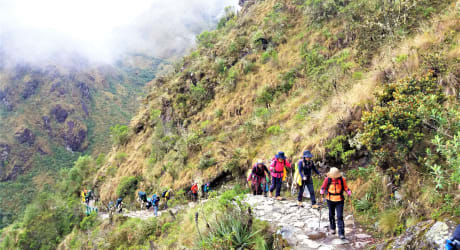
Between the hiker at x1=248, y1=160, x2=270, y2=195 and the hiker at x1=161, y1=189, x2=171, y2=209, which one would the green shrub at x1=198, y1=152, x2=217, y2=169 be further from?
the hiker at x1=248, y1=160, x2=270, y2=195

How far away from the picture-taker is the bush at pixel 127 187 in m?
19.7

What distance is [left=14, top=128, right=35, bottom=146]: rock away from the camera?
112 metres

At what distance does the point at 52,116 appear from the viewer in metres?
126

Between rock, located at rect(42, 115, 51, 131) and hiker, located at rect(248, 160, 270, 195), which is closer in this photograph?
hiker, located at rect(248, 160, 270, 195)

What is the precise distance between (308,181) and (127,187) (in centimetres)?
1660

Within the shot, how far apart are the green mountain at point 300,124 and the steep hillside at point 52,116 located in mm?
77750

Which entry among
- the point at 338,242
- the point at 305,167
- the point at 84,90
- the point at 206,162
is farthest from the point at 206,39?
the point at 84,90

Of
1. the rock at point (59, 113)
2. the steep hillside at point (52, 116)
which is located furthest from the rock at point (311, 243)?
the rock at point (59, 113)

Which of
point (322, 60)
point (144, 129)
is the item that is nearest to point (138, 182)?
point (144, 129)

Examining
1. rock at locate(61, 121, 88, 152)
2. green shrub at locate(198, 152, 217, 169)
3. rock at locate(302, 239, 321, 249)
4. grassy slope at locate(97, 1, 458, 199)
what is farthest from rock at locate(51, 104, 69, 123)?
rock at locate(302, 239, 321, 249)

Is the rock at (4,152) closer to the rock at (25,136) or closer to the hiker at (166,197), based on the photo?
the rock at (25,136)

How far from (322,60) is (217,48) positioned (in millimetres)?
10982

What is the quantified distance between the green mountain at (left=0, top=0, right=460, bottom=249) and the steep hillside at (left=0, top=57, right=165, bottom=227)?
255 ft

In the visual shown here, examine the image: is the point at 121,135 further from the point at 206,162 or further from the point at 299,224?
the point at 299,224
